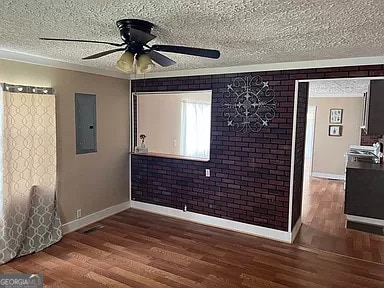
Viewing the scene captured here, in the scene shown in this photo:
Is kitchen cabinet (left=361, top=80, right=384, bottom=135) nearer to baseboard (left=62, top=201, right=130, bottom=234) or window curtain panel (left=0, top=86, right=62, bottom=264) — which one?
baseboard (left=62, top=201, right=130, bottom=234)

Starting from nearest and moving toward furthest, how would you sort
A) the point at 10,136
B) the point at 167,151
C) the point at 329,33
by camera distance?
1. the point at 329,33
2. the point at 10,136
3. the point at 167,151

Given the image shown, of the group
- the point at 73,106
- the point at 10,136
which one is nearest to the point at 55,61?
the point at 73,106

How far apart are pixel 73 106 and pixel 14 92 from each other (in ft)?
2.80

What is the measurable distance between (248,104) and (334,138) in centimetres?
525

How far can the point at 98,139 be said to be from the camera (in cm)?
453

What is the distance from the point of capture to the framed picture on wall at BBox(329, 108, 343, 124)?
319 inches

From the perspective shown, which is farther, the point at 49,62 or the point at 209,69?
the point at 209,69

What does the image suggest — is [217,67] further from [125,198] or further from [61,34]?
[125,198]

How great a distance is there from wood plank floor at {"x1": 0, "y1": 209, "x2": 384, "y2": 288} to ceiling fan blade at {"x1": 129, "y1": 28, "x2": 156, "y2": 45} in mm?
2214

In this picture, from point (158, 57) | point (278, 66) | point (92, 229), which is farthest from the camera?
point (92, 229)

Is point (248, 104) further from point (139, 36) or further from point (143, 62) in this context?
point (139, 36)

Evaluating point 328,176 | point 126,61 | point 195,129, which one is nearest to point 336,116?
point 328,176

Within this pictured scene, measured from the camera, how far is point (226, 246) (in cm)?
377

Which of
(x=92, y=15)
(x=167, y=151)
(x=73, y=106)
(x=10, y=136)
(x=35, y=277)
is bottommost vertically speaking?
(x=35, y=277)
